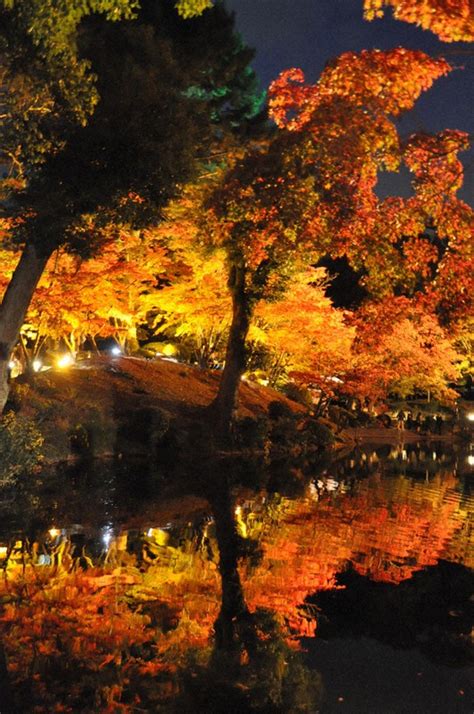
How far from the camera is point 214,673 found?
4934 millimetres

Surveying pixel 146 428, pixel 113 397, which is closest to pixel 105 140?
pixel 146 428

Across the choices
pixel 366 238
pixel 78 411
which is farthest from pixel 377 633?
pixel 78 411

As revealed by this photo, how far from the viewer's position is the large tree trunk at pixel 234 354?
24206mm

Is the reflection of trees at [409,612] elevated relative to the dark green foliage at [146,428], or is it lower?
lower

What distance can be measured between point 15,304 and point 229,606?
8.55 m

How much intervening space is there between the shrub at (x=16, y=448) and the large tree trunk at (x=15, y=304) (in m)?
0.67

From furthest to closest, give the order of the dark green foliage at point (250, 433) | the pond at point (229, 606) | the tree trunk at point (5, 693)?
the dark green foliage at point (250, 433)
the pond at point (229, 606)
the tree trunk at point (5, 693)

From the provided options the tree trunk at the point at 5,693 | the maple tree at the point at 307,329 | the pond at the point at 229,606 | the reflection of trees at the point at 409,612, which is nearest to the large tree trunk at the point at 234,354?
the maple tree at the point at 307,329

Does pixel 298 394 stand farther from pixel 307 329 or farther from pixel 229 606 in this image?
pixel 229 606

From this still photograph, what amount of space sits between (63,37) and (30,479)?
360 inches

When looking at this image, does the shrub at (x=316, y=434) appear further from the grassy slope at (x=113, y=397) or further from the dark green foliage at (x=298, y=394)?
the dark green foliage at (x=298, y=394)

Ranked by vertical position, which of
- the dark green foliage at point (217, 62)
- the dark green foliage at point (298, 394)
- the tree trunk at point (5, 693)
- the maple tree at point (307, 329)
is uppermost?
the dark green foliage at point (217, 62)

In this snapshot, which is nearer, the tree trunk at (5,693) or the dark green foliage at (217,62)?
the tree trunk at (5,693)

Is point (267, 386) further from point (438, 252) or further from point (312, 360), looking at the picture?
point (438, 252)
